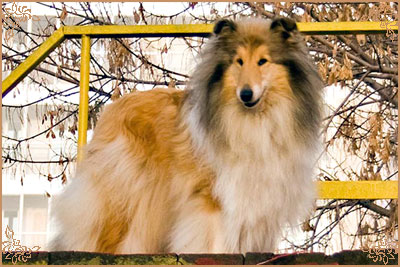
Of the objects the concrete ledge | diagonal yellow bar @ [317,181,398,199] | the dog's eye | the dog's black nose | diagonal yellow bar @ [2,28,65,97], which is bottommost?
the concrete ledge

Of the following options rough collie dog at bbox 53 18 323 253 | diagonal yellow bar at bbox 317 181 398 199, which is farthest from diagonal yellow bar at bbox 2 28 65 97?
diagonal yellow bar at bbox 317 181 398 199

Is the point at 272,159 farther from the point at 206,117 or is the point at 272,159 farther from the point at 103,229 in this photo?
the point at 103,229

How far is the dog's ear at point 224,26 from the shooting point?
4.71 m

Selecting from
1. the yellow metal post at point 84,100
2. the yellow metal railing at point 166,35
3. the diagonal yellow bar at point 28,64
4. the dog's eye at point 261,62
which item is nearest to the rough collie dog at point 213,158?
the dog's eye at point 261,62

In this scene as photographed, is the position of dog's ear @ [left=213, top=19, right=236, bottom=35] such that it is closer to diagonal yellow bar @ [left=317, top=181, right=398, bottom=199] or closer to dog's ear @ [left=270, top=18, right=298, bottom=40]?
dog's ear @ [left=270, top=18, right=298, bottom=40]

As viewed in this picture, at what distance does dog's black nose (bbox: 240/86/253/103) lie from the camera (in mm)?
4449

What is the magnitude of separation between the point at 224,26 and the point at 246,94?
490 mm

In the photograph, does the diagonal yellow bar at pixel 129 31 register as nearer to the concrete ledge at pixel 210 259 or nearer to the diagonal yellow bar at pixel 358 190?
the diagonal yellow bar at pixel 358 190

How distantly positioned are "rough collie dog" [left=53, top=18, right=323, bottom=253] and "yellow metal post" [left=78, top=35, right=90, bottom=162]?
112 millimetres

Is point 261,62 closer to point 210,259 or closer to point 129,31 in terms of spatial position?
point 129,31

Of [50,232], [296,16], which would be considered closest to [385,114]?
[296,16]

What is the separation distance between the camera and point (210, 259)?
290 cm

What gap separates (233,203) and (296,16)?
3.66 meters

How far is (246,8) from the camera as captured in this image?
7.82m
